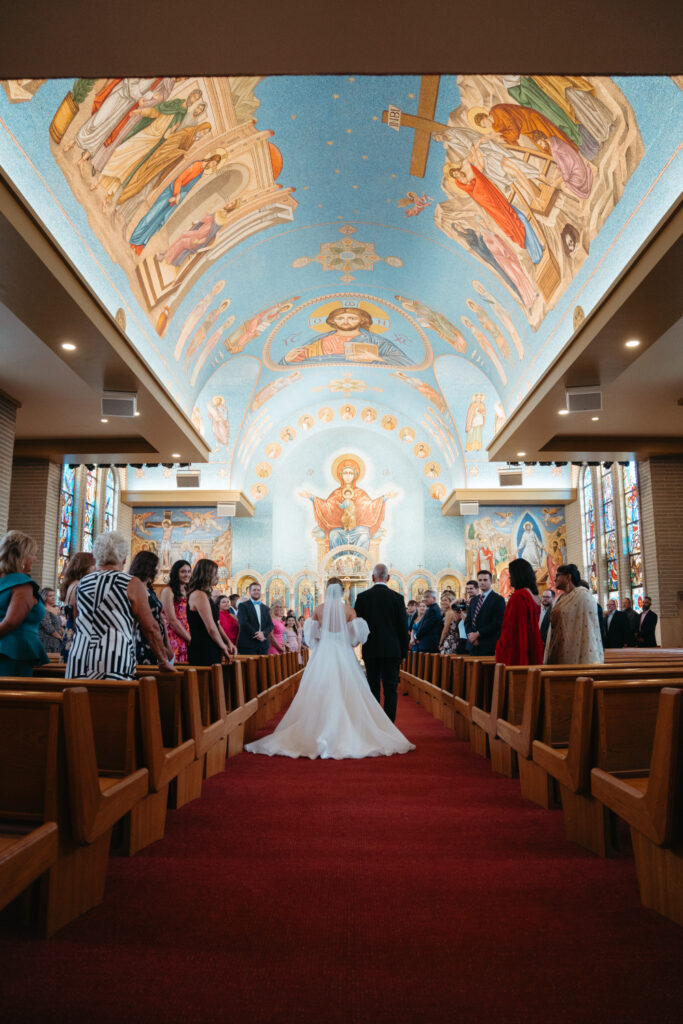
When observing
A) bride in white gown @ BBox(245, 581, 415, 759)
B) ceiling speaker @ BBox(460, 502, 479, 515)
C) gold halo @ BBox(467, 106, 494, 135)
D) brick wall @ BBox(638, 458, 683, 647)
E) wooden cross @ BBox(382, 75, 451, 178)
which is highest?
wooden cross @ BBox(382, 75, 451, 178)

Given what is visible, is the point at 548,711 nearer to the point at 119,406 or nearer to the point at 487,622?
the point at 487,622

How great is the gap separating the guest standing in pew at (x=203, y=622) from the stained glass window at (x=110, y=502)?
1611cm

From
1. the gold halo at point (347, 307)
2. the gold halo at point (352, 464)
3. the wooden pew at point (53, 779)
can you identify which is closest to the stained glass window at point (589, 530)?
the gold halo at point (347, 307)

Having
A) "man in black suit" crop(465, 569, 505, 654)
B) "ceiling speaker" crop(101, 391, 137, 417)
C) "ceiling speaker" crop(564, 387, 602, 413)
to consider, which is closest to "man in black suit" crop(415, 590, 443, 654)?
"man in black suit" crop(465, 569, 505, 654)

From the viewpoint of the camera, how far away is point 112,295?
33.1 feet

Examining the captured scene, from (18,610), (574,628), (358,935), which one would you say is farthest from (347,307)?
(358,935)

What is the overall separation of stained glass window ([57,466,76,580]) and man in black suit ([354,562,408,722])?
12.5 meters

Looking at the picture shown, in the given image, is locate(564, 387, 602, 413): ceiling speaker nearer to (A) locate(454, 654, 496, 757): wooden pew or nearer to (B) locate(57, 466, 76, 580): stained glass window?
(A) locate(454, 654, 496, 757): wooden pew

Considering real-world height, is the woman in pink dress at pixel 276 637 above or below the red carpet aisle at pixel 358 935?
above

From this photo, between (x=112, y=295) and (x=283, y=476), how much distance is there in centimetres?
1583

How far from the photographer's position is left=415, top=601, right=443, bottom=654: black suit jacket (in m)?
12.1

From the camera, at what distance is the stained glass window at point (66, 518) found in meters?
18.0

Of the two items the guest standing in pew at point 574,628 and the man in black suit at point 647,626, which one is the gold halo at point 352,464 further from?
the guest standing in pew at point 574,628

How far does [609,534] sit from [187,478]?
12.2 metres
